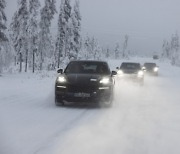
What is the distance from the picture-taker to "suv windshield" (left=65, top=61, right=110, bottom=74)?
13.8m

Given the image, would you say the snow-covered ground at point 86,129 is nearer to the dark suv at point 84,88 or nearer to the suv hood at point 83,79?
the dark suv at point 84,88

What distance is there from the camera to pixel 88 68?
14.0 m

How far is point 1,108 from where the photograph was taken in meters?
11.4

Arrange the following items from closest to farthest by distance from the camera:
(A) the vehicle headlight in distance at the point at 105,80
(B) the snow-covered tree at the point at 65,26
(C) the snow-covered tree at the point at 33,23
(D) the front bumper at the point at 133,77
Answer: (A) the vehicle headlight in distance at the point at 105,80 < (D) the front bumper at the point at 133,77 < (C) the snow-covered tree at the point at 33,23 < (B) the snow-covered tree at the point at 65,26

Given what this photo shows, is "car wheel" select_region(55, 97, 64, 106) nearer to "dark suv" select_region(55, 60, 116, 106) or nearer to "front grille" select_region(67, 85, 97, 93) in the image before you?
"dark suv" select_region(55, 60, 116, 106)

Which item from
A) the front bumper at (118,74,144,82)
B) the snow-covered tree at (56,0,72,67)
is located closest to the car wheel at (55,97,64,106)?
the front bumper at (118,74,144,82)

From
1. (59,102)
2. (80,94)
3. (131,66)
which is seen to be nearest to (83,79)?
(80,94)

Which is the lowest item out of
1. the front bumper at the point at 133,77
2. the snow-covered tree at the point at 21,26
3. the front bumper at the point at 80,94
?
the front bumper at the point at 133,77

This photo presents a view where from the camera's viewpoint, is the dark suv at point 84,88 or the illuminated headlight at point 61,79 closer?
the dark suv at point 84,88

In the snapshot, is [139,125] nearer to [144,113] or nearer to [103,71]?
[144,113]

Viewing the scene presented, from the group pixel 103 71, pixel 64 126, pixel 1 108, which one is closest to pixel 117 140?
pixel 64 126

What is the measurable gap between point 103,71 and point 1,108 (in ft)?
12.7

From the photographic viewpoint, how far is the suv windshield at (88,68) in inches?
542

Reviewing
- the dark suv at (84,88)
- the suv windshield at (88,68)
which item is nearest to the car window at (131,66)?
the suv windshield at (88,68)
